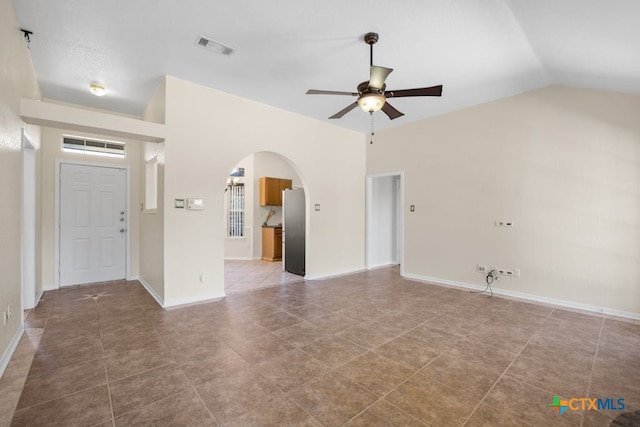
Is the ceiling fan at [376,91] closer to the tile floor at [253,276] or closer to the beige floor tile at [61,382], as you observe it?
the beige floor tile at [61,382]

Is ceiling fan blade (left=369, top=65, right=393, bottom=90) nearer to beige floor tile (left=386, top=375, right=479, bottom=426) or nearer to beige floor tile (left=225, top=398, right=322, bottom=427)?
beige floor tile (left=386, top=375, right=479, bottom=426)

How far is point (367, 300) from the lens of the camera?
399cm

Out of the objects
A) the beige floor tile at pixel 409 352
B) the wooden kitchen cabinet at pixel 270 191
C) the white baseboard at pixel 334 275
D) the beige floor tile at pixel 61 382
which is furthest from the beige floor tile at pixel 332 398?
the wooden kitchen cabinet at pixel 270 191

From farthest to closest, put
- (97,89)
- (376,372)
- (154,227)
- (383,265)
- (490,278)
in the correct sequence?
(383,265) → (490,278) → (154,227) → (97,89) → (376,372)

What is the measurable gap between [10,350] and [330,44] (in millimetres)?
4087

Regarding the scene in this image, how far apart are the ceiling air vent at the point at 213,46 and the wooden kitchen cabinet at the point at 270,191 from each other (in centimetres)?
448

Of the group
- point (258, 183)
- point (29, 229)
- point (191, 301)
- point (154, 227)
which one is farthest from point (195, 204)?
point (258, 183)

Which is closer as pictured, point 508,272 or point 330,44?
point 330,44

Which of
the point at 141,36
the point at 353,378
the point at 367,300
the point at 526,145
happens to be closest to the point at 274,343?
the point at 353,378

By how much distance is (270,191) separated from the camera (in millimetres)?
7523

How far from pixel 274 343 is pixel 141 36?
335cm

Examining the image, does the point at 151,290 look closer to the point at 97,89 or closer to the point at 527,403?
the point at 97,89

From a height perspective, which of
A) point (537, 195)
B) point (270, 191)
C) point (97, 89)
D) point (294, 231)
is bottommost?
point (294, 231)

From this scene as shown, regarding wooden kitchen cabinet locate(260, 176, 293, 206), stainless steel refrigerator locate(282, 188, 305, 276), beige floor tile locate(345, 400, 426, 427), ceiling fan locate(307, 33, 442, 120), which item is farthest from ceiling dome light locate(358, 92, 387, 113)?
wooden kitchen cabinet locate(260, 176, 293, 206)
